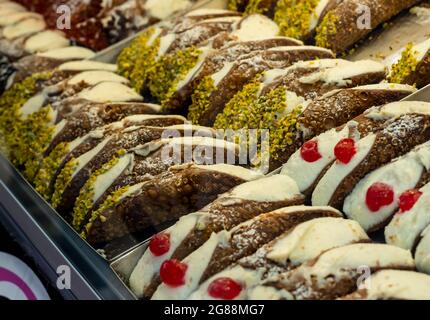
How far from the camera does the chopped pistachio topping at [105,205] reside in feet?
9.81

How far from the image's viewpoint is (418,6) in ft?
13.1

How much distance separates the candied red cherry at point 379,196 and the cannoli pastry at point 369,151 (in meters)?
0.13

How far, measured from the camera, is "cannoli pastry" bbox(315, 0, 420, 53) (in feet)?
12.5

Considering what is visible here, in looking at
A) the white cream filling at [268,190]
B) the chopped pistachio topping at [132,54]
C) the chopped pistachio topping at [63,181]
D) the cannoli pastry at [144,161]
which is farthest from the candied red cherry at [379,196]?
the chopped pistachio topping at [132,54]

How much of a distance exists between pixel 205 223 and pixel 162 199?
43 cm

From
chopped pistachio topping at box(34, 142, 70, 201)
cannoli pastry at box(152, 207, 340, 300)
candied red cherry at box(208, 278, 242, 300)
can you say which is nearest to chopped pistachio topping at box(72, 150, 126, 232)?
chopped pistachio topping at box(34, 142, 70, 201)

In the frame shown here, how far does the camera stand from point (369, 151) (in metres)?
2.63

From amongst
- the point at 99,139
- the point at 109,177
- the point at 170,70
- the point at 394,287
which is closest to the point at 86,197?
the point at 109,177

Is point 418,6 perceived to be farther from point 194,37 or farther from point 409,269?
point 409,269

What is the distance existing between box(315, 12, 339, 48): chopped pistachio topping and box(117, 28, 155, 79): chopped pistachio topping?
1218 millimetres

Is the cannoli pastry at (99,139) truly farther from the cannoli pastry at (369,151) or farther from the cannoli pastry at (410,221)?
the cannoli pastry at (410,221)

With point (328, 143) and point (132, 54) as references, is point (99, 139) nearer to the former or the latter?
point (132, 54)

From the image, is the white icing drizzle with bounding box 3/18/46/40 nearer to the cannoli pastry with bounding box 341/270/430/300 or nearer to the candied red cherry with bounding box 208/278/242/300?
the candied red cherry with bounding box 208/278/242/300
